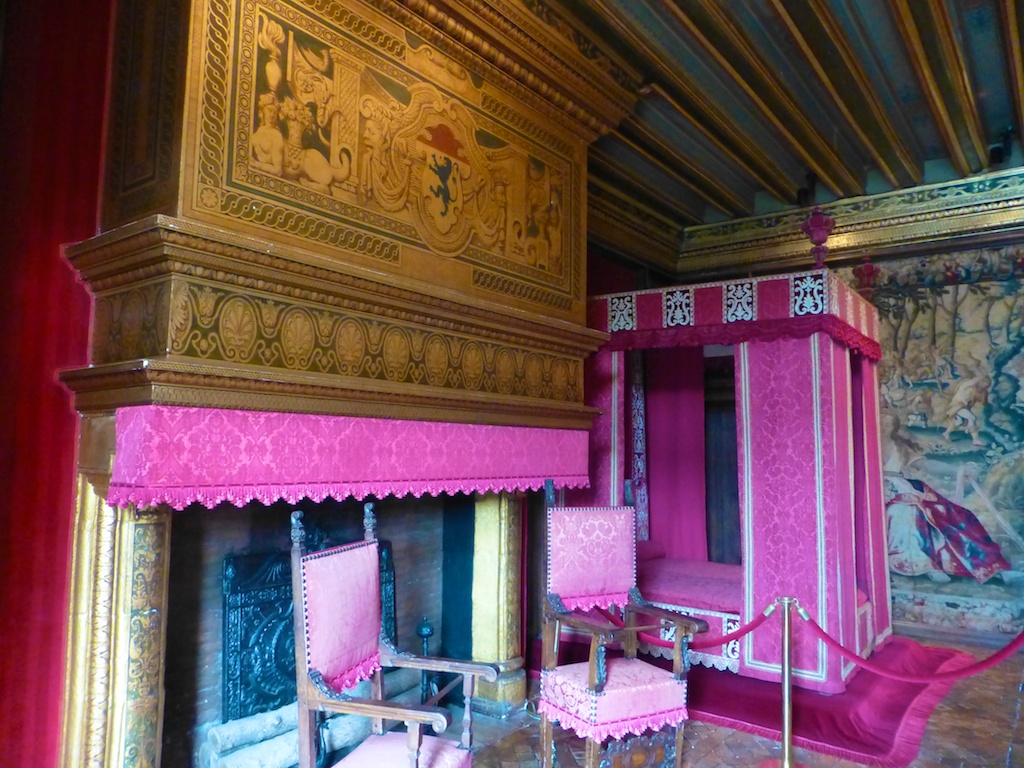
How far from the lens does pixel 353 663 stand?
280 centimetres

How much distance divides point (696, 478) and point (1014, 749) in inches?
130

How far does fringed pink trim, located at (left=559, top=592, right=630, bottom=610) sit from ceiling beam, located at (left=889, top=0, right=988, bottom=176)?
363cm

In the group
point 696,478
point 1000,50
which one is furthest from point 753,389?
point 1000,50

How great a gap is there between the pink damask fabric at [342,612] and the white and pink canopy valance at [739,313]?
266cm

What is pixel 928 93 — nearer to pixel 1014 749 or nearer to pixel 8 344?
pixel 1014 749

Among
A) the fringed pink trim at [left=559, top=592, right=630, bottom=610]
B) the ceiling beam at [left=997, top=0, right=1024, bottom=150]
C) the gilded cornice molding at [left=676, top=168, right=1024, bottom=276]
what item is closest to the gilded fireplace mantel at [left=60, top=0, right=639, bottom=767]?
the fringed pink trim at [left=559, top=592, right=630, bottom=610]

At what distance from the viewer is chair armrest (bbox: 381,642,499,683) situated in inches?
109

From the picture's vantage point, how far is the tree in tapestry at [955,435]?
623 cm

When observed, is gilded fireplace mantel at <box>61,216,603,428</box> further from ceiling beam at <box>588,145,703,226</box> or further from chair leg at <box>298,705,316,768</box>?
ceiling beam at <box>588,145,703,226</box>

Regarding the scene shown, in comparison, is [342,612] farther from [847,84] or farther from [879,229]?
[879,229]

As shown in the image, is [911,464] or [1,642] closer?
[1,642]

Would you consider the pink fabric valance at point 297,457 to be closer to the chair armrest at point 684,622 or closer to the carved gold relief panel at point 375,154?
the carved gold relief panel at point 375,154

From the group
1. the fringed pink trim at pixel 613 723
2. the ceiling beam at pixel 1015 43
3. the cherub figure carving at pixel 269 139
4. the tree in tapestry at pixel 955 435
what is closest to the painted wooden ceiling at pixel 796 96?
the ceiling beam at pixel 1015 43

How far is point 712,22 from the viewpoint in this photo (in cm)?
411
